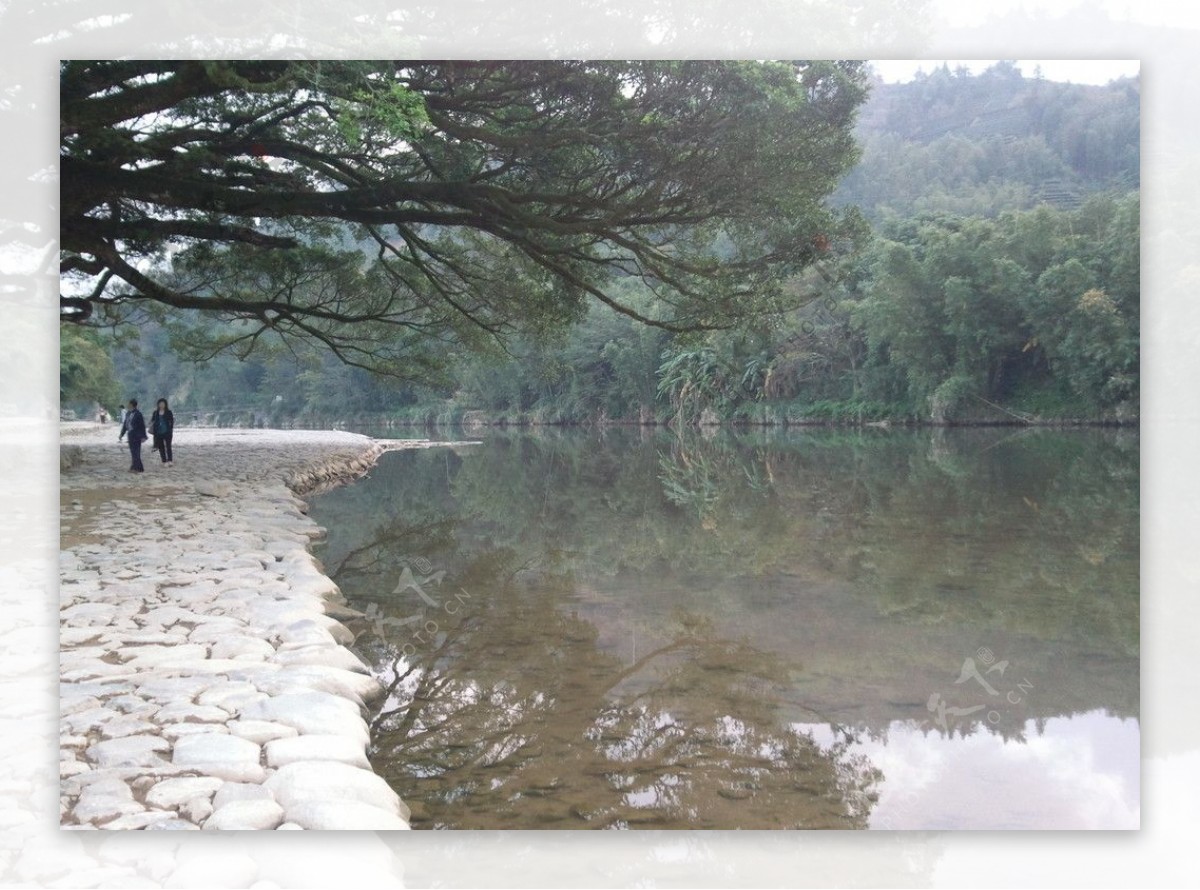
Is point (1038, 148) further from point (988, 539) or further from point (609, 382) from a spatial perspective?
point (609, 382)

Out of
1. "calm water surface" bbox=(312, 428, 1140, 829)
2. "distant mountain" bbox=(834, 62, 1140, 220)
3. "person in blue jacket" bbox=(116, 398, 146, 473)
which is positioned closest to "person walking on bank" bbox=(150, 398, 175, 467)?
"person in blue jacket" bbox=(116, 398, 146, 473)

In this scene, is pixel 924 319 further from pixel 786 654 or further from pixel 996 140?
pixel 786 654

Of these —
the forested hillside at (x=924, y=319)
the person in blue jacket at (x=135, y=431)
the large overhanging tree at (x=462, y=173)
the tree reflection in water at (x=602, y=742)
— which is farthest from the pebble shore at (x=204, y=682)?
the large overhanging tree at (x=462, y=173)

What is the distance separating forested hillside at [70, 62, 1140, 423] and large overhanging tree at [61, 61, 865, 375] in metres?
0.34

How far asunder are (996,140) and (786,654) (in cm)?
279

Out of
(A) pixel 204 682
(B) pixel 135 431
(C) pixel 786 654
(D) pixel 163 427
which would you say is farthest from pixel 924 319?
(B) pixel 135 431

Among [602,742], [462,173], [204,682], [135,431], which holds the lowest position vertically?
[602,742]

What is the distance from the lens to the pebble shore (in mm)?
2389

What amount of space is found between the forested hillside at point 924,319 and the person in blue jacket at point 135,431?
0.36 meters

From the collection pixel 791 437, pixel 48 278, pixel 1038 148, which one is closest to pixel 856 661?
pixel 1038 148

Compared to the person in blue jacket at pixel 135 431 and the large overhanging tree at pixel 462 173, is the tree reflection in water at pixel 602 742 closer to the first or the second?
the large overhanging tree at pixel 462 173

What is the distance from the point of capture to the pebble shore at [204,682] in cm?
239

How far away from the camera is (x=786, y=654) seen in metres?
4.04

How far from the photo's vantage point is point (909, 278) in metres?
6.44
